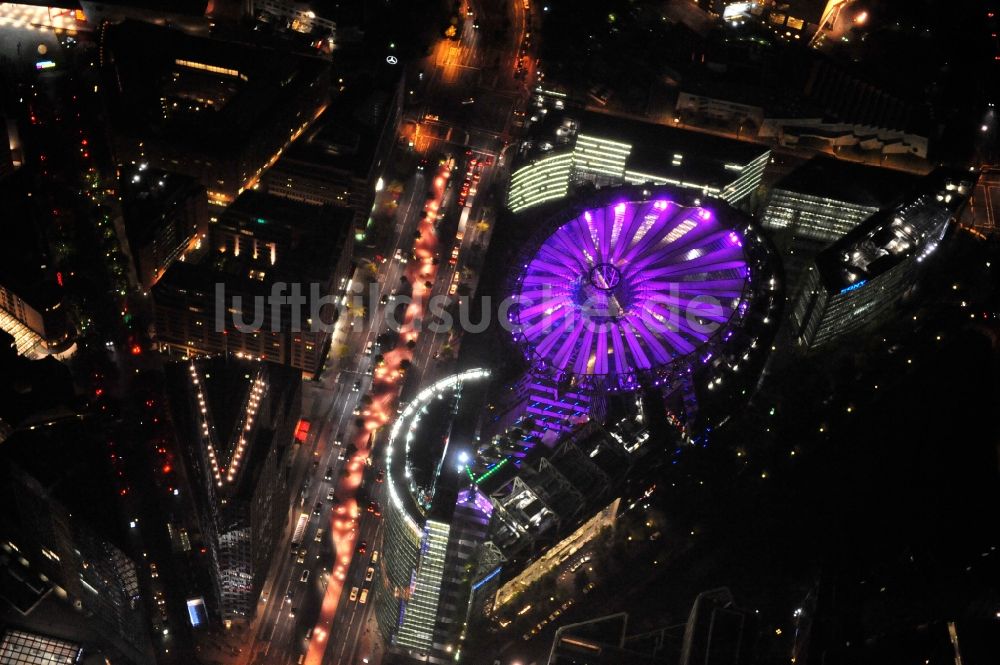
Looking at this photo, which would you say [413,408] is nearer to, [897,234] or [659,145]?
[659,145]

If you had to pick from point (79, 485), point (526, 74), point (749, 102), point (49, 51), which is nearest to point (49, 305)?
point (79, 485)

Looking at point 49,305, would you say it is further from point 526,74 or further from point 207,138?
point 526,74

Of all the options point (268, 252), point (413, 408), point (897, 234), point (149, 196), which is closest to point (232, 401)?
point (413, 408)

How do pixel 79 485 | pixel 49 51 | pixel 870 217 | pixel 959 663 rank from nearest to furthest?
pixel 959 663 < pixel 79 485 < pixel 870 217 < pixel 49 51

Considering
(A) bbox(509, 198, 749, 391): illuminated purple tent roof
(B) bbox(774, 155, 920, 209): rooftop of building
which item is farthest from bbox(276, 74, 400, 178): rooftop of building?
(B) bbox(774, 155, 920, 209): rooftop of building

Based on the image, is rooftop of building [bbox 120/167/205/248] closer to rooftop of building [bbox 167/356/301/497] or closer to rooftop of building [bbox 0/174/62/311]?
rooftop of building [bbox 0/174/62/311]

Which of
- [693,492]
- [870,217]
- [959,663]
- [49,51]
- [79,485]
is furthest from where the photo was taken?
[49,51]

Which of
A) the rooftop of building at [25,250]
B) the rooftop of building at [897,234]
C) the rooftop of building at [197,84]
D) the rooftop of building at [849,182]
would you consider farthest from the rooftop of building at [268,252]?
the rooftop of building at [897,234]
